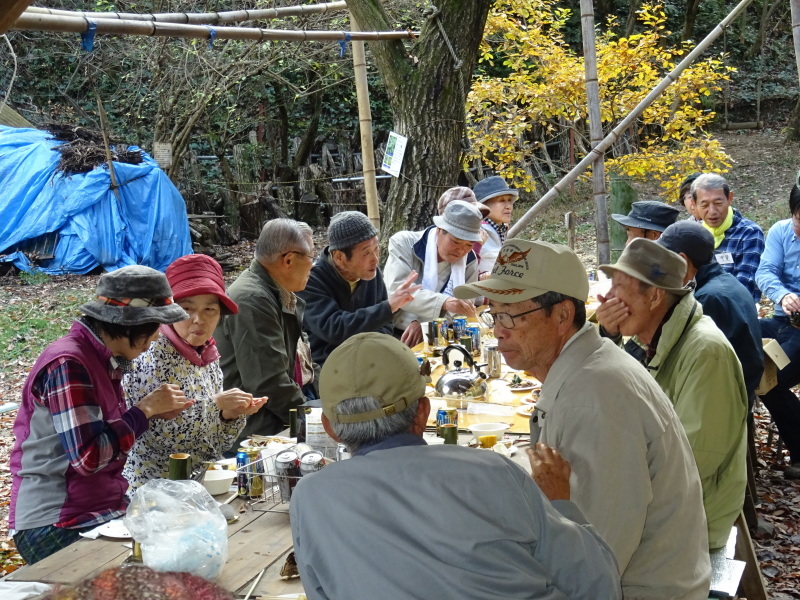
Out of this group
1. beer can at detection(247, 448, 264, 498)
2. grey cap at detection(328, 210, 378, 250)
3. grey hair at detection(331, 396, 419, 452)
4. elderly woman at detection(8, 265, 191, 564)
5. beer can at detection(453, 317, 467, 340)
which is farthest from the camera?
beer can at detection(453, 317, 467, 340)

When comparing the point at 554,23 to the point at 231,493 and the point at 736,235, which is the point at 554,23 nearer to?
the point at 736,235

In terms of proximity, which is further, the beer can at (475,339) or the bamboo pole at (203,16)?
the beer can at (475,339)

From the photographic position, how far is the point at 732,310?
4.00m

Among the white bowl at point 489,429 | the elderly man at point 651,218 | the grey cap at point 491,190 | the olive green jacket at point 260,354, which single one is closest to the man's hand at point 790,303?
the elderly man at point 651,218

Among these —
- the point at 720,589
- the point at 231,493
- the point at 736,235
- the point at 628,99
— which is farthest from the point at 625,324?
the point at 628,99

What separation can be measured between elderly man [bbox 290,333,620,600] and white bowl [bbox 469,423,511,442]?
1767 mm

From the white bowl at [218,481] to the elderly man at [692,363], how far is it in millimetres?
1573

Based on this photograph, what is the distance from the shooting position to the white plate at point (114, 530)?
9.21ft

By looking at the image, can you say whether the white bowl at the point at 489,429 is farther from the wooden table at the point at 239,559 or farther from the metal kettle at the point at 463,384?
the wooden table at the point at 239,559

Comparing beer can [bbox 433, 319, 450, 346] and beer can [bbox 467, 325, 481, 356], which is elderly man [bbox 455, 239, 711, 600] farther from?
beer can [bbox 433, 319, 450, 346]

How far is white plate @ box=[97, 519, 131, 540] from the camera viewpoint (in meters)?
2.81

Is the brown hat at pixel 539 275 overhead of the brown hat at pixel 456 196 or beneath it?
overhead

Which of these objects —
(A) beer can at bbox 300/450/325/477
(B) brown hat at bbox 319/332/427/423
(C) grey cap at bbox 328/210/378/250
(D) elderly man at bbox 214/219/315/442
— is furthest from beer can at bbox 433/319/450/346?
(B) brown hat at bbox 319/332/427/423

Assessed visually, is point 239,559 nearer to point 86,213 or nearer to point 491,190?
point 491,190
